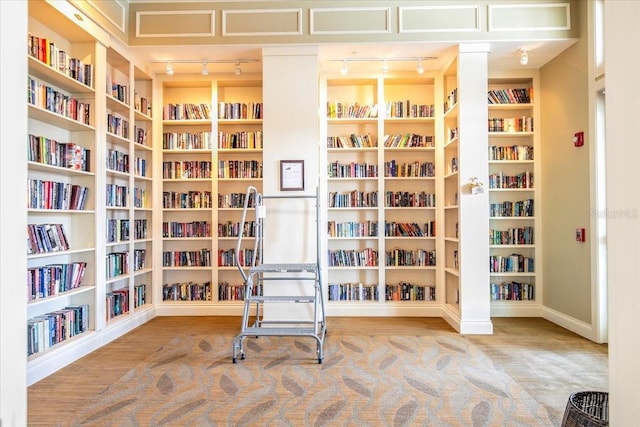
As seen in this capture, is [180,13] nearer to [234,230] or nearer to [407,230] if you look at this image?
[234,230]

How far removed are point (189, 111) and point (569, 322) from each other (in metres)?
4.78

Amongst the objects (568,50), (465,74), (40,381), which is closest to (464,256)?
(465,74)

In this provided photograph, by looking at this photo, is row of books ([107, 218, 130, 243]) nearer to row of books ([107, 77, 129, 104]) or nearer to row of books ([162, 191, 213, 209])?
row of books ([162, 191, 213, 209])

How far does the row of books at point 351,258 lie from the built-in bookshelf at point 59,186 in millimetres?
2466

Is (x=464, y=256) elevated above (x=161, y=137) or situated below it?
below

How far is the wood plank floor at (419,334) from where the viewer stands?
→ 2.48m

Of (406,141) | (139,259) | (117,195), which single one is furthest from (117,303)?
(406,141)

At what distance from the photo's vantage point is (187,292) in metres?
4.66

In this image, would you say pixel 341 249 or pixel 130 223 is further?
pixel 341 249

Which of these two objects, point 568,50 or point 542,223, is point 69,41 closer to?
point 568,50

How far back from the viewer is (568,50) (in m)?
3.98

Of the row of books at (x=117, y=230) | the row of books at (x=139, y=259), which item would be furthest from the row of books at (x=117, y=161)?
the row of books at (x=139, y=259)

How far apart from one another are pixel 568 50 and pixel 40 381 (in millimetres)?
5504

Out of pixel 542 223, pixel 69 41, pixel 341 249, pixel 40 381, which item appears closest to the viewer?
pixel 40 381
